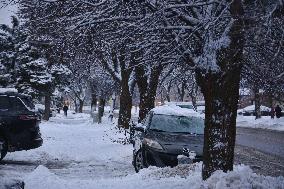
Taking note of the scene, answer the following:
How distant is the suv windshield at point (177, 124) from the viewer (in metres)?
11.9

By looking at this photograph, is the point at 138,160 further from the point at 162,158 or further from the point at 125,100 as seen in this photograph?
the point at 125,100

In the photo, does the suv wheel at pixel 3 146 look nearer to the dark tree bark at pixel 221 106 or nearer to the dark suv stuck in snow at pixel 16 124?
the dark suv stuck in snow at pixel 16 124

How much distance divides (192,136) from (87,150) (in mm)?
6509

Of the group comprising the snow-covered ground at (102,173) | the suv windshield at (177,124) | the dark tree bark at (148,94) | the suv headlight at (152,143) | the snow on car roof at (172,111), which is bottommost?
the snow-covered ground at (102,173)

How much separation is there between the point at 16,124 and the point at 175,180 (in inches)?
217

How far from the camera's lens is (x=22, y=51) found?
37188mm

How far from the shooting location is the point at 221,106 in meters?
7.79

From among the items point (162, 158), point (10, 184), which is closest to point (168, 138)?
point (162, 158)

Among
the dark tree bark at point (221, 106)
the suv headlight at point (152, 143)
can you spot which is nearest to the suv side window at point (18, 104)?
the suv headlight at point (152, 143)

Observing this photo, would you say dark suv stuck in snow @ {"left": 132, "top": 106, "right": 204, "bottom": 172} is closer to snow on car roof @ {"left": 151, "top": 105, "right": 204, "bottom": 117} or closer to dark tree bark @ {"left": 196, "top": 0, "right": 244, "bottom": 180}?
snow on car roof @ {"left": 151, "top": 105, "right": 204, "bottom": 117}

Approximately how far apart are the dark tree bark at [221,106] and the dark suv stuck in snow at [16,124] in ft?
20.1

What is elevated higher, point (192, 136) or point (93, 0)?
point (93, 0)

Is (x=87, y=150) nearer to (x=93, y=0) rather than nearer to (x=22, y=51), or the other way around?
(x=93, y=0)

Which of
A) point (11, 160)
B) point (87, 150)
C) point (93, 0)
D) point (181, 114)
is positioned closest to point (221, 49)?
point (93, 0)
